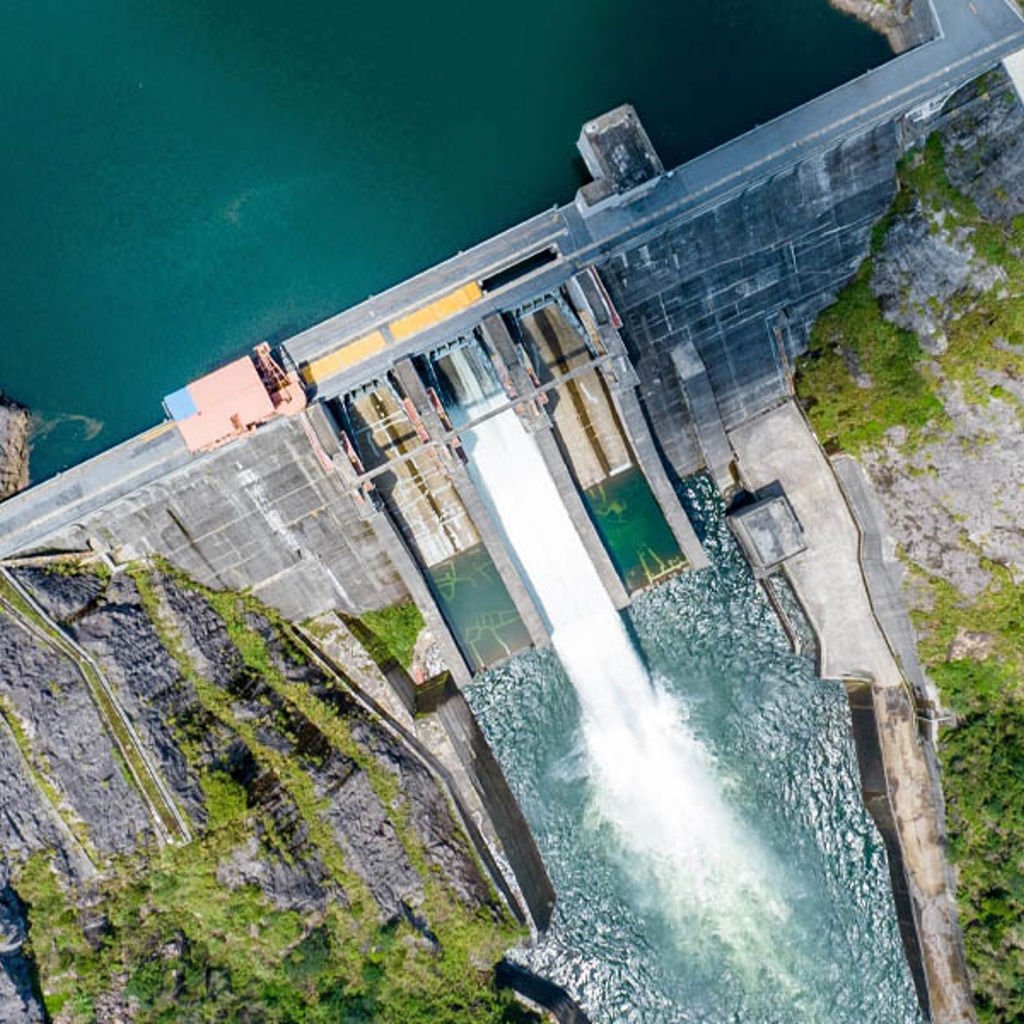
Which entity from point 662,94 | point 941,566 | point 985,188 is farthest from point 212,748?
point 985,188

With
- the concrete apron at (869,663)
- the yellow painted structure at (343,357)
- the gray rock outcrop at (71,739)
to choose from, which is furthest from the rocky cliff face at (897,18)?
the gray rock outcrop at (71,739)

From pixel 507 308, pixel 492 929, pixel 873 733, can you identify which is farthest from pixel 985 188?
pixel 492 929

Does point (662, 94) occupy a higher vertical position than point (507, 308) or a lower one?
higher

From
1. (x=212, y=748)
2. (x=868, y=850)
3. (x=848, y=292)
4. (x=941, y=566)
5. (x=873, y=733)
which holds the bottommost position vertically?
(x=868, y=850)

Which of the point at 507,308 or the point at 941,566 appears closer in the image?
the point at 507,308

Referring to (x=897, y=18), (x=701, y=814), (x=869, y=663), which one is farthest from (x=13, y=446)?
Result: (x=897, y=18)

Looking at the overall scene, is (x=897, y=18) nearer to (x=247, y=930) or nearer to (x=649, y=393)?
(x=649, y=393)

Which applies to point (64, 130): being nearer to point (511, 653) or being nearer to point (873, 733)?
point (511, 653)
